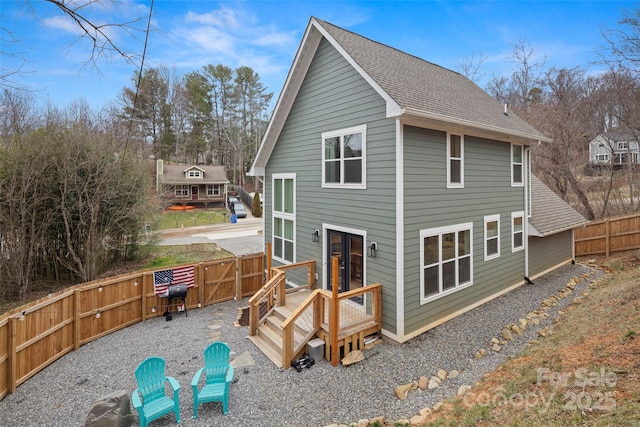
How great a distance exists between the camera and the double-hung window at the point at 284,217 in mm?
10086

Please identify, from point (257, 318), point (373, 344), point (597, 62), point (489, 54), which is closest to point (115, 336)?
point (257, 318)

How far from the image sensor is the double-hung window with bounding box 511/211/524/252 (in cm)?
1017

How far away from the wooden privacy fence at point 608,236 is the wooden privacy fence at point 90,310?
14.6 meters

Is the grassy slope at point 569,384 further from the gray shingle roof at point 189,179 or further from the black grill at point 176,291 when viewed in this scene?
the gray shingle roof at point 189,179

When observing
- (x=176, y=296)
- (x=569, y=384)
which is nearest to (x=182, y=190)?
(x=176, y=296)

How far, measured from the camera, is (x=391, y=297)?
6961mm

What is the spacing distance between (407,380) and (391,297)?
5.65 ft

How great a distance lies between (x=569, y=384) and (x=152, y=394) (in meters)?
6.19

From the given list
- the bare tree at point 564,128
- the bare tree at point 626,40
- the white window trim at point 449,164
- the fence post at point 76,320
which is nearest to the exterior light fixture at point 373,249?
the white window trim at point 449,164

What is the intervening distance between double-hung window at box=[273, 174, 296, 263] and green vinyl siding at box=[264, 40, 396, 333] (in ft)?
0.82

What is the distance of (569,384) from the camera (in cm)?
428

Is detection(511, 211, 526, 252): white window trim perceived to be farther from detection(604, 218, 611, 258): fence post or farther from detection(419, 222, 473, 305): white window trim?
detection(604, 218, 611, 258): fence post

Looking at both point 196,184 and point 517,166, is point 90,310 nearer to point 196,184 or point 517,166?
Result: point 517,166

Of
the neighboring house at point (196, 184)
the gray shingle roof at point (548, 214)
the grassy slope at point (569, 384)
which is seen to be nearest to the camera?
the grassy slope at point (569, 384)
